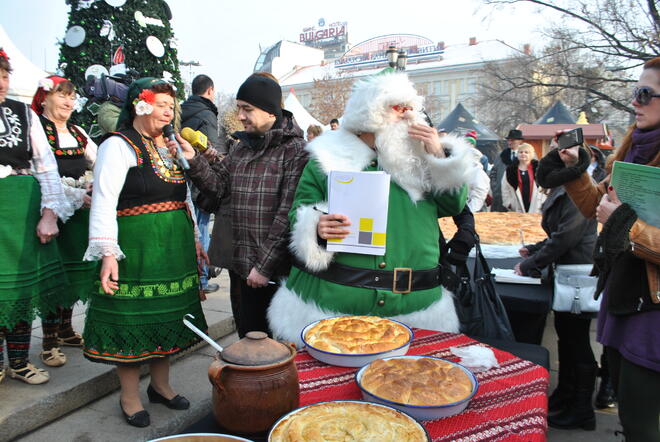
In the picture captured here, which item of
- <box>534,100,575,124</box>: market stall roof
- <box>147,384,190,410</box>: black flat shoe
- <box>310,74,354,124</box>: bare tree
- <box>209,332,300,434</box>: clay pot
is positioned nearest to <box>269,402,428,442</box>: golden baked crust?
<box>209,332,300,434</box>: clay pot

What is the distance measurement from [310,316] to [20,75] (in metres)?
6.57

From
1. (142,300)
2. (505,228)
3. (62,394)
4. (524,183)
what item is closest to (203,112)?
(142,300)

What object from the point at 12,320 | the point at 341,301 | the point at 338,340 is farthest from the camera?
the point at 12,320

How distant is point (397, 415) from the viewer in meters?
1.09

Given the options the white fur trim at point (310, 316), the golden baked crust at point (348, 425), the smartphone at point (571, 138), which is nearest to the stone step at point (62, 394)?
the white fur trim at point (310, 316)

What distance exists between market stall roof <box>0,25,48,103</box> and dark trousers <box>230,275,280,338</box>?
4.79 metres

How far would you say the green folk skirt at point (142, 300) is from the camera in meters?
2.38

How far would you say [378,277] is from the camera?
6.13ft

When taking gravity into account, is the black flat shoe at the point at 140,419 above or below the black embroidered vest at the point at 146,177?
below

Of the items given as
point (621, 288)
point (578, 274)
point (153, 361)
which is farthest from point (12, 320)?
point (578, 274)

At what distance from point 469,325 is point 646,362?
0.77 m

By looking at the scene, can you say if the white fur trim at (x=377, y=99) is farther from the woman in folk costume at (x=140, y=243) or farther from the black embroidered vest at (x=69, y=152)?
the black embroidered vest at (x=69, y=152)

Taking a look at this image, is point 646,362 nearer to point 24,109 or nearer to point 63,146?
point 24,109

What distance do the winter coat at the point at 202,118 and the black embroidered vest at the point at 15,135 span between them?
1.79 meters
